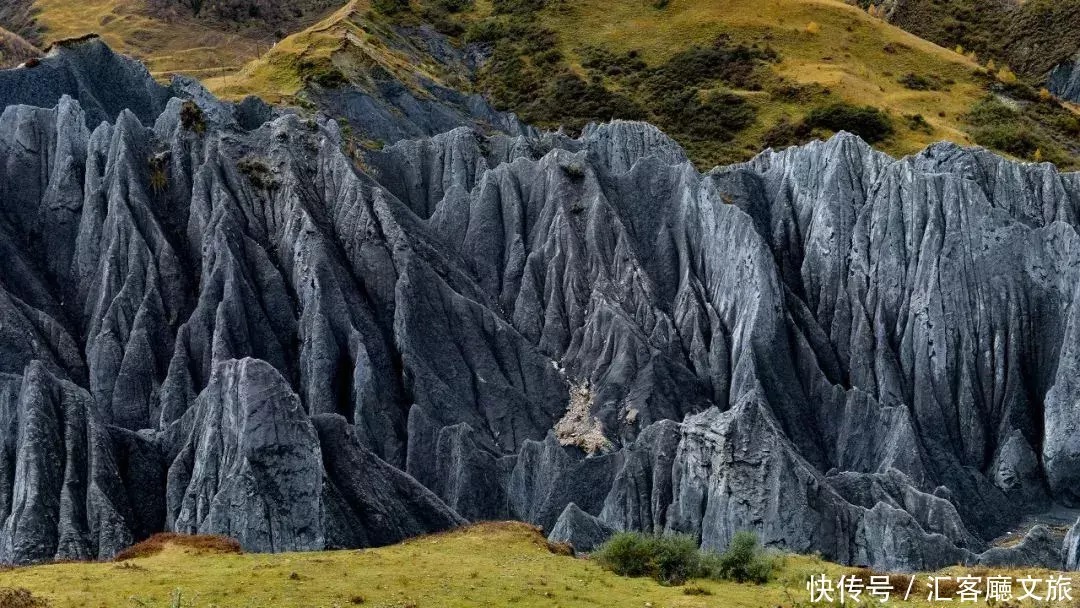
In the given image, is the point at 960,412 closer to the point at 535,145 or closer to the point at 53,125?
the point at 535,145

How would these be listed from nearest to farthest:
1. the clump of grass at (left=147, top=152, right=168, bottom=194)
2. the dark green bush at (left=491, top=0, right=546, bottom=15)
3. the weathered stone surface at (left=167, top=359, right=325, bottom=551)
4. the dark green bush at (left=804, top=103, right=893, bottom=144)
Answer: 1. the weathered stone surface at (left=167, top=359, right=325, bottom=551)
2. the clump of grass at (left=147, top=152, right=168, bottom=194)
3. the dark green bush at (left=804, top=103, right=893, bottom=144)
4. the dark green bush at (left=491, top=0, right=546, bottom=15)

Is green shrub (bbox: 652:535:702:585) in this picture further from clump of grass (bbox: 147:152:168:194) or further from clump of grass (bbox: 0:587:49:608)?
clump of grass (bbox: 147:152:168:194)

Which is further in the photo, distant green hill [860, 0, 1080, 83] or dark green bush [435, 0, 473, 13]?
dark green bush [435, 0, 473, 13]

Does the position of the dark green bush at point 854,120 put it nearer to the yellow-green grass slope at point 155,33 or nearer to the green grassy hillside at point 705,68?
the green grassy hillside at point 705,68

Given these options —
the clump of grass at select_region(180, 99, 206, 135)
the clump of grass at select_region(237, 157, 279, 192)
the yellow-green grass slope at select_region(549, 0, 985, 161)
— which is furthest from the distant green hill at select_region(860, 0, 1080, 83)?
the clump of grass at select_region(180, 99, 206, 135)

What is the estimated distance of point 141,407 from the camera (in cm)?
5922

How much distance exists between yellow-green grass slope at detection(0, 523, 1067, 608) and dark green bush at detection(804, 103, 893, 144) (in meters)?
76.0

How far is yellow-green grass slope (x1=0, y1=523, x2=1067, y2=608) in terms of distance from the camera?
90.0 ft

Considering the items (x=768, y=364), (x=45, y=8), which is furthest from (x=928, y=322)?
(x=45, y=8)

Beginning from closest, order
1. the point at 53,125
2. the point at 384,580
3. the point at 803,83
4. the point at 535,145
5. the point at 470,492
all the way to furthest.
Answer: the point at 384,580, the point at 470,492, the point at 53,125, the point at 535,145, the point at 803,83

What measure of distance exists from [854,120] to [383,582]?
88.9 m

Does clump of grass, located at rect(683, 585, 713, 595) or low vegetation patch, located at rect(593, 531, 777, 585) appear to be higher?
low vegetation patch, located at rect(593, 531, 777, 585)

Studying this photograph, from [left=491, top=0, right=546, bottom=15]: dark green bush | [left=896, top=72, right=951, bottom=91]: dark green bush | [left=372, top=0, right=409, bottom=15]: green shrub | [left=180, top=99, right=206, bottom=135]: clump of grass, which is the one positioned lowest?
[left=180, top=99, right=206, bottom=135]: clump of grass

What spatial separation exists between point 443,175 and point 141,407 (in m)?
30.9
